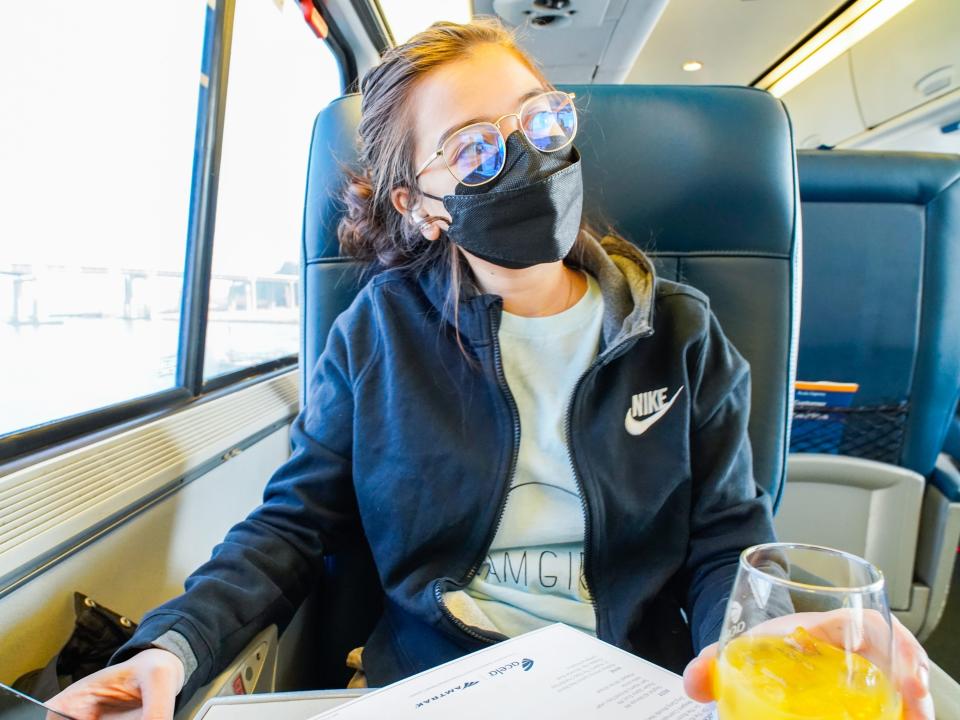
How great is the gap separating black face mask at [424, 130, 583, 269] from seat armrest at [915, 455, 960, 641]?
4.53 feet

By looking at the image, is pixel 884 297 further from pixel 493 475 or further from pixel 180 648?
pixel 180 648

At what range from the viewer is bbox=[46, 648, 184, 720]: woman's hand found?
0.58m

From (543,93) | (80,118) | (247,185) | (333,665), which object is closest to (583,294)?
(543,93)

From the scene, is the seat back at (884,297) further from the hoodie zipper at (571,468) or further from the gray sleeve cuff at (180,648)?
the gray sleeve cuff at (180,648)

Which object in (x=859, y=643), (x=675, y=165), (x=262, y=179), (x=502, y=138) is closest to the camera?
(x=859, y=643)

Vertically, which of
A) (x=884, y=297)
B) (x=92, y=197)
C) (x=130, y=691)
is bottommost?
(x=130, y=691)

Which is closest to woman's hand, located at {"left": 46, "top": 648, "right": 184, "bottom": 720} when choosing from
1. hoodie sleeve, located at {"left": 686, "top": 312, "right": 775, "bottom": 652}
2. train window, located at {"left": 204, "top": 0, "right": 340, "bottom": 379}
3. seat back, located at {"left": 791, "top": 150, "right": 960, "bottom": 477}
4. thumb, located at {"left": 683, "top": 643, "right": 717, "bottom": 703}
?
thumb, located at {"left": 683, "top": 643, "right": 717, "bottom": 703}

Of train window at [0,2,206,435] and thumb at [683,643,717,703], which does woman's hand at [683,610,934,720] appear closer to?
thumb at [683,643,717,703]

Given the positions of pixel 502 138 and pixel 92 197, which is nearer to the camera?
pixel 502 138

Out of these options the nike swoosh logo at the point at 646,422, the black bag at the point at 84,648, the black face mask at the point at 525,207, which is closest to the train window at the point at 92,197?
the black bag at the point at 84,648

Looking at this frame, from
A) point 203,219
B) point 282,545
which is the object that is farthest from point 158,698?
point 203,219

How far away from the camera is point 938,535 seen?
1652 mm

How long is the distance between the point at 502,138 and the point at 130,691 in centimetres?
82

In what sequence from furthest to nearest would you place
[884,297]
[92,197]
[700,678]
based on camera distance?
[884,297], [92,197], [700,678]
